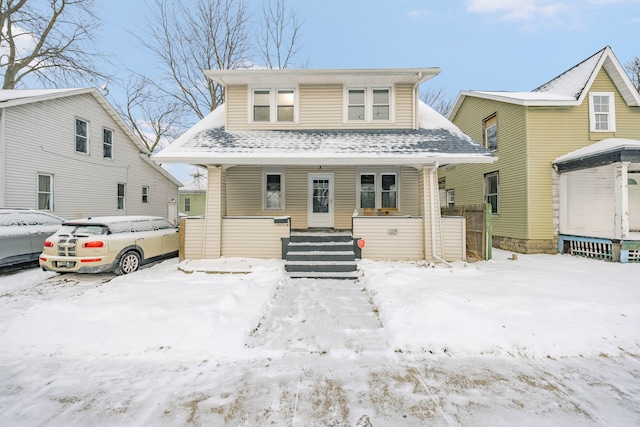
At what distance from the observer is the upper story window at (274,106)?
10.2 metres

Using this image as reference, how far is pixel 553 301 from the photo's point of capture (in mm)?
5102

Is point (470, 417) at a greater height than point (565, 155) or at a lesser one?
lesser

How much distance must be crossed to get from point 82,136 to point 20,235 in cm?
745

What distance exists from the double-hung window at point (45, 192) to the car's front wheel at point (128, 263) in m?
7.41

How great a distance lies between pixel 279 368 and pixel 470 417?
2038 millimetres

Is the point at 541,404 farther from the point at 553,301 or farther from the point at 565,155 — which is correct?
the point at 565,155

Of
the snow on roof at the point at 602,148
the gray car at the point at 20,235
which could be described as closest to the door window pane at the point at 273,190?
the gray car at the point at 20,235

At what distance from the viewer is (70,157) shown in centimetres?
1245

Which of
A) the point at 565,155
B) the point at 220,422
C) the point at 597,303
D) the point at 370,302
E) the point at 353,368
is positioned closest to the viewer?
the point at 220,422

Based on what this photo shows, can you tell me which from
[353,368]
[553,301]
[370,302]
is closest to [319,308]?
[370,302]

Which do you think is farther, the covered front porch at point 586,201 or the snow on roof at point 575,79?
the snow on roof at point 575,79

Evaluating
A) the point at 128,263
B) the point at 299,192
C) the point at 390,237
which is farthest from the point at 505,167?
the point at 128,263

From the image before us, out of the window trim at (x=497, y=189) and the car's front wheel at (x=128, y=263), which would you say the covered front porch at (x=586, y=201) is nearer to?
the window trim at (x=497, y=189)

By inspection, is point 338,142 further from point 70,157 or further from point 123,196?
point 123,196
